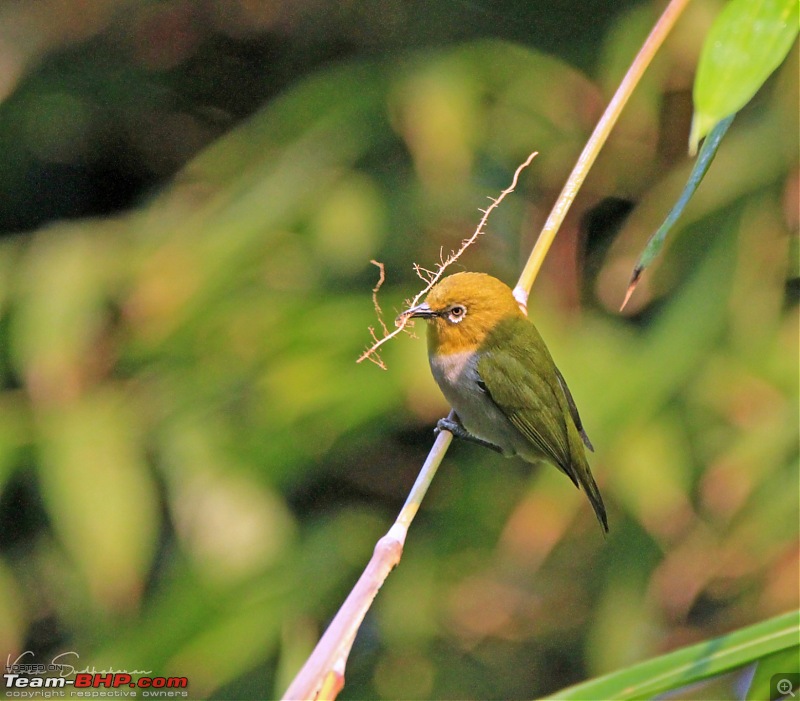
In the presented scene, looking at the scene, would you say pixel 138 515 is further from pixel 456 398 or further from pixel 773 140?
pixel 773 140

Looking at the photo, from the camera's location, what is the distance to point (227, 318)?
9.20 feet

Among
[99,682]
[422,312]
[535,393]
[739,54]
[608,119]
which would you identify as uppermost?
[739,54]

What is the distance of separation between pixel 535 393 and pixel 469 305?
307 mm

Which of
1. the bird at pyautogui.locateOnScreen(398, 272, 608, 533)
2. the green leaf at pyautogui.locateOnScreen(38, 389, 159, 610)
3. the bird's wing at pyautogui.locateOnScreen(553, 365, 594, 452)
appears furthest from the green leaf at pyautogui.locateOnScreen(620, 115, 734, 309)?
the green leaf at pyautogui.locateOnScreen(38, 389, 159, 610)

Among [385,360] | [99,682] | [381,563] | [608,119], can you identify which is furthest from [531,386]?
[99,682]

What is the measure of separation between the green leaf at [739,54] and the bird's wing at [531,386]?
1378 mm

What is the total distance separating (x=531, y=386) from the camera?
230 cm

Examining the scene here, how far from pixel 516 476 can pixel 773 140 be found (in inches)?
57.4

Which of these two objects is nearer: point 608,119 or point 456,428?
point 608,119

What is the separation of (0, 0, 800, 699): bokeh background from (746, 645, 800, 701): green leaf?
143 cm

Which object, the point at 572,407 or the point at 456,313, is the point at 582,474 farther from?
the point at 456,313

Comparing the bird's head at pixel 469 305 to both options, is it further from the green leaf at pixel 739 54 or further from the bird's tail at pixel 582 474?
the green leaf at pixel 739 54

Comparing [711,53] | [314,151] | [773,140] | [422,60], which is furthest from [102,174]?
[711,53]

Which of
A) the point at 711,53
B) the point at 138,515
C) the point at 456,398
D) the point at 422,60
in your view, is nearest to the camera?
the point at 711,53
